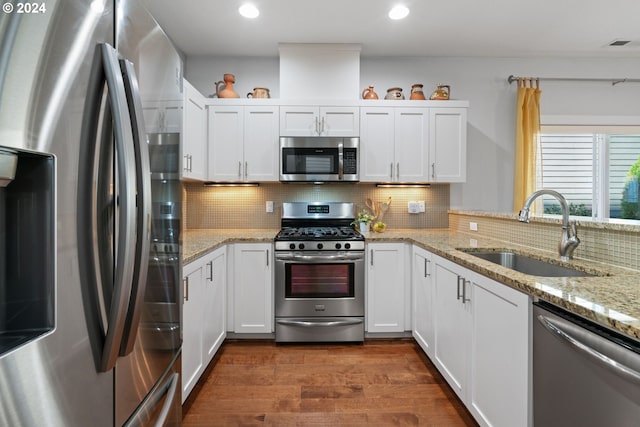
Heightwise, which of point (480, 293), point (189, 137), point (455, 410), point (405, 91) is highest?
→ point (405, 91)

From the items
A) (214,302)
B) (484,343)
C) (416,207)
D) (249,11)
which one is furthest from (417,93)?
(214,302)

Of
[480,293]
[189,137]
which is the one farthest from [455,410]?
[189,137]

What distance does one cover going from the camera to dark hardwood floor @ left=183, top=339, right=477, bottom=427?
6.23 ft

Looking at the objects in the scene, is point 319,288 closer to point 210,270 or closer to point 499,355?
point 210,270

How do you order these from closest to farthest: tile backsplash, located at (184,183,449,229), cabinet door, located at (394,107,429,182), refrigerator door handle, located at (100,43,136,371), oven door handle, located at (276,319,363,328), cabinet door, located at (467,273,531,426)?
refrigerator door handle, located at (100,43,136,371)
cabinet door, located at (467,273,531,426)
oven door handle, located at (276,319,363,328)
cabinet door, located at (394,107,429,182)
tile backsplash, located at (184,183,449,229)

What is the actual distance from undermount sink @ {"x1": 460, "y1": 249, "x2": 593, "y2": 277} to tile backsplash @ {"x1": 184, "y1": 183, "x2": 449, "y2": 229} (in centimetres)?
135

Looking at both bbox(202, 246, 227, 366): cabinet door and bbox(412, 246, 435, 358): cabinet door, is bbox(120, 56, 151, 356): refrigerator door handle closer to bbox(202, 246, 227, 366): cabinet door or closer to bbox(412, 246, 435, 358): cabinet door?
bbox(202, 246, 227, 366): cabinet door

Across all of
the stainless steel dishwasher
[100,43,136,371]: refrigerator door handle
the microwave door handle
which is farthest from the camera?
the microwave door handle

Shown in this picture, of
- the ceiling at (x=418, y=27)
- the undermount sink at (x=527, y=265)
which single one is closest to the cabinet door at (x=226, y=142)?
the ceiling at (x=418, y=27)

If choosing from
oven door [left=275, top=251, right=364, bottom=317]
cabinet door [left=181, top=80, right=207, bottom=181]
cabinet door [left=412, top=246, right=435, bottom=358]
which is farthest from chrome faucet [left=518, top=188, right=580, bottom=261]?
cabinet door [left=181, top=80, right=207, bottom=181]

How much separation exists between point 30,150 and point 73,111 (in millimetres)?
142

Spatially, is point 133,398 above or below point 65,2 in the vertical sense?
A: below

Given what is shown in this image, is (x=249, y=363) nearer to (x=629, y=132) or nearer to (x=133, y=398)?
(x=133, y=398)

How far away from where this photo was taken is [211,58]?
3.53 m
